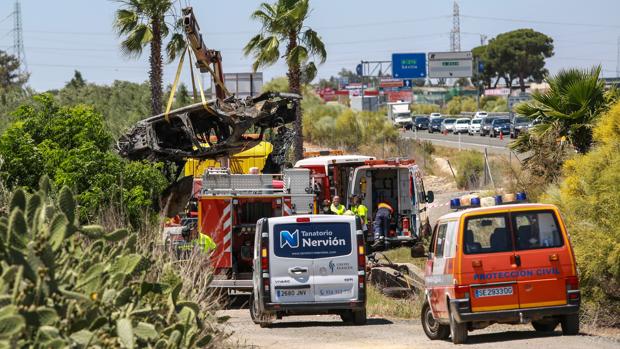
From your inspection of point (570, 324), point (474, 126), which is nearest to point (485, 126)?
point (474, 126)

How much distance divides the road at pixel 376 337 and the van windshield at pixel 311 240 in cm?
121

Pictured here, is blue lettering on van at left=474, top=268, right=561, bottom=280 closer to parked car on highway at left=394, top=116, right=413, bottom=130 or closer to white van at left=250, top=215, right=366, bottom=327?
white van at left=250, top=215, right=366, bottom=327

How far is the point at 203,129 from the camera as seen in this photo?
92.3ft

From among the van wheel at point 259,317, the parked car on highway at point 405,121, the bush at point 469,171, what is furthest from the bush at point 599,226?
the parked car on highway at point 405,121

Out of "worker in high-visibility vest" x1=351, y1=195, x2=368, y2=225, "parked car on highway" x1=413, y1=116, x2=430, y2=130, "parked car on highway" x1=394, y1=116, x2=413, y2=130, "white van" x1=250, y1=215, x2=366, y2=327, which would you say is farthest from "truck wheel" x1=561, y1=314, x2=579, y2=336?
"parked car on highway" x1=394, y1=116, x2=413, y2=130

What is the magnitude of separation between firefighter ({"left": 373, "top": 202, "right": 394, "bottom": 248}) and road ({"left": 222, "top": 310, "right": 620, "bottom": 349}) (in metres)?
8.16

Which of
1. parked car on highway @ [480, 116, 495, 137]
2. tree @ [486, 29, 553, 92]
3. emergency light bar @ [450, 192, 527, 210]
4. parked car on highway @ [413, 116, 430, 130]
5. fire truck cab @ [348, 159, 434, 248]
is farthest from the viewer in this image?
tree @ [486, 29, 553, 92]

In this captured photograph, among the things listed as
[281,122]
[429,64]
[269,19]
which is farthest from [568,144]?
[429,64]

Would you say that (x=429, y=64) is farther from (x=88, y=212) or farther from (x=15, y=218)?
(x=15, y=218)

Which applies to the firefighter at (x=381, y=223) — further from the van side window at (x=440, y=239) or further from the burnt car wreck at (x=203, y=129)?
the van side window at (x=440, y=239)

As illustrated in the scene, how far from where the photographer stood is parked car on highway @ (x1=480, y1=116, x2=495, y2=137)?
7975 cm

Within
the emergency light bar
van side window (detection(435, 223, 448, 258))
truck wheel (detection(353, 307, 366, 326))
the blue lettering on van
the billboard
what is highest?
the billboard

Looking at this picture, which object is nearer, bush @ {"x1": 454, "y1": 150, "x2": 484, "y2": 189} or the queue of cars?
bush @ {"x1": 454, "y1": 150, "x2": 484, "y2": 189}

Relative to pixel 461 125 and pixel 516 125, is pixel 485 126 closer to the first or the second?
pixel 461 125
